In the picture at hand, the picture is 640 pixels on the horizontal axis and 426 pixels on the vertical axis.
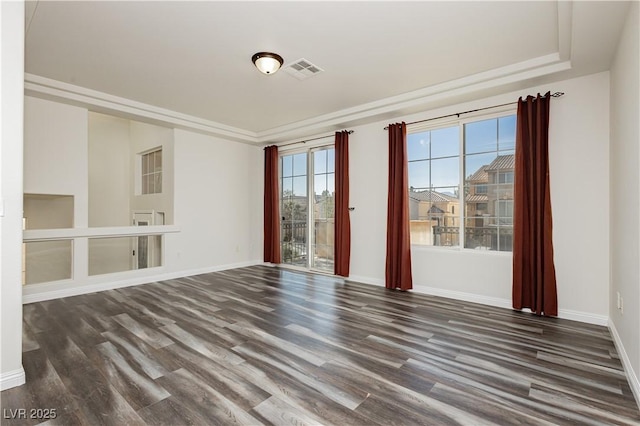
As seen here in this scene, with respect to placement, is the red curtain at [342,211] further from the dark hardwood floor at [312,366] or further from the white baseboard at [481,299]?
the dark hardwood floor at [312,366]

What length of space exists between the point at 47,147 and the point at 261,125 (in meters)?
3.18

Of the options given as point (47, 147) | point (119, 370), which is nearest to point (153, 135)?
point (47, 147)

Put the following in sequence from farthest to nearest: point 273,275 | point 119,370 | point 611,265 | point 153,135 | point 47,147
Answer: point 153,135 < point 273,275 < point 47,147 < point 611,265 < point 119,370

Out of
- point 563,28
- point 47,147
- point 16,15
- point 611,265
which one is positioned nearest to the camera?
point 16,15

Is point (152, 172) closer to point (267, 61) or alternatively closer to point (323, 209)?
point (323, 209)

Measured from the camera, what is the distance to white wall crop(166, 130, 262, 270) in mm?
5602

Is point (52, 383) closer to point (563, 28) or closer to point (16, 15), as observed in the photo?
point (16, 15)

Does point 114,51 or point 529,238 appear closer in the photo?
point 114,51

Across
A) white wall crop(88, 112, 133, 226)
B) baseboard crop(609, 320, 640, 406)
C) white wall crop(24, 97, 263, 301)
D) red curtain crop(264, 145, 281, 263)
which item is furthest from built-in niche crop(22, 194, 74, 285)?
baseboard crop(609, 320, 640, 406)

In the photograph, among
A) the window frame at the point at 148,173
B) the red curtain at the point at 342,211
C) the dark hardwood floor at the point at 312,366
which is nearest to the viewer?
the dark hardwood floor at the point at 312,366

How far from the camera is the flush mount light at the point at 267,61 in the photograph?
314 centimetres

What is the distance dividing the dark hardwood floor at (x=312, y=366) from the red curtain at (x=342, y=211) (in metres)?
1.47

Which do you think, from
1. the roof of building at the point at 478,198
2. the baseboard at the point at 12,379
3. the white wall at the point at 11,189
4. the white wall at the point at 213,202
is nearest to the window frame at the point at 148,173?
the white wall at the point at 213,202

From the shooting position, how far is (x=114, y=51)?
315cm
